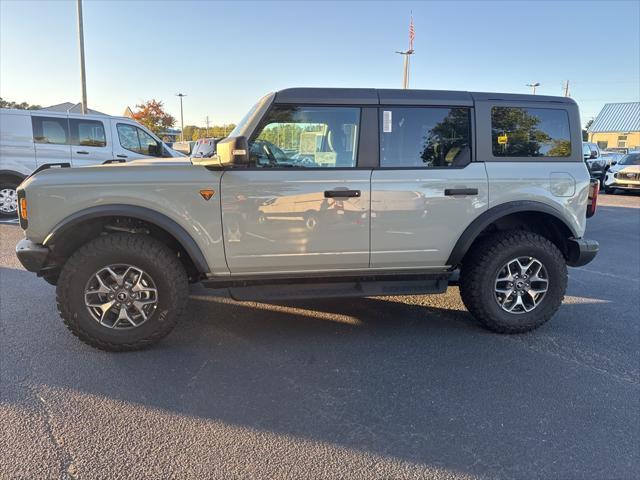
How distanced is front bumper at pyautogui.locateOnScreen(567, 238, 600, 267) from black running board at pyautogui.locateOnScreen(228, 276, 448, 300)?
45.9 inches

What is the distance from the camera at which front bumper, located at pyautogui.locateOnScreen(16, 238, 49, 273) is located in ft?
11.0

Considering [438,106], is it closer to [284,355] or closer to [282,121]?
[282,121]

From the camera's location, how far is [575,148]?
3.87 meters

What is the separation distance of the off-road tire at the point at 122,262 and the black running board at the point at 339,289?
48cm

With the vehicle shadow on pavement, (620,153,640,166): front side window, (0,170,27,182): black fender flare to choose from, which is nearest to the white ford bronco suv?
the vehicle shadow on pavement

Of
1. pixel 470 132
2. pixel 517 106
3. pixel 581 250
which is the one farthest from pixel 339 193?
pixel 581 250

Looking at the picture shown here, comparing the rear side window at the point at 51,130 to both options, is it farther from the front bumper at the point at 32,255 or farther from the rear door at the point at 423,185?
the rear door at the point at 423,185

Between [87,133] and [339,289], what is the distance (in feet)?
26.5

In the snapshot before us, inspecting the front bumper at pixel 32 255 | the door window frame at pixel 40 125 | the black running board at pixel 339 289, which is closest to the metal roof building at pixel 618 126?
the door window frame at pixel 40 125

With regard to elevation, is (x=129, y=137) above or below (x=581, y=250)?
above

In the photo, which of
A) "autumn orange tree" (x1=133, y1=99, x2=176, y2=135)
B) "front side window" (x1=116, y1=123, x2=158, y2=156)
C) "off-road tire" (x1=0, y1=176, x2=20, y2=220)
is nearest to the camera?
"off-road tire" (x1=0, y1=176, x2=20, y2=220)

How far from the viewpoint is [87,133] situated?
952cm

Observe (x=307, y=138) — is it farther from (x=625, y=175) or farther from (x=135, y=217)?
(x=625, y=175)

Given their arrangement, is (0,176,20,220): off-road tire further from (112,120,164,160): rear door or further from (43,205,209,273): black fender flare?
(43,205,209,273): black fender flare
